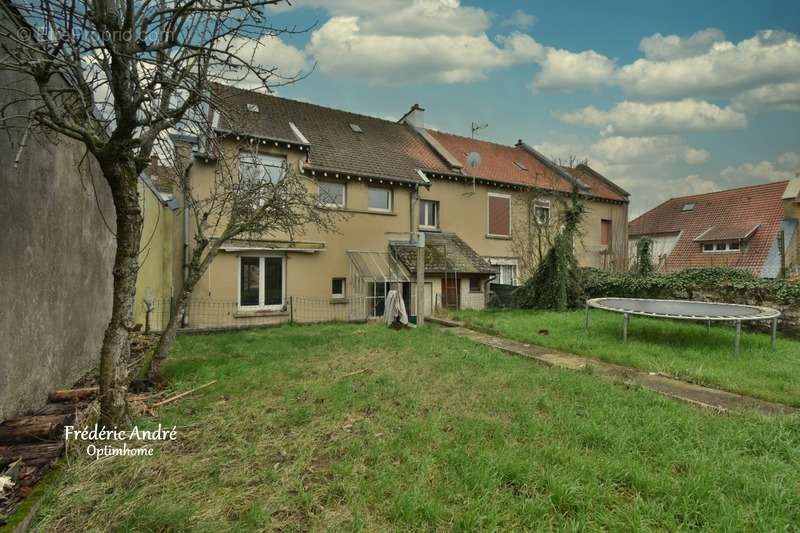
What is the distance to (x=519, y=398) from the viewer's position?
5.32 m

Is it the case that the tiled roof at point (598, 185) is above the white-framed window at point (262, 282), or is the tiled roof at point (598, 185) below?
above

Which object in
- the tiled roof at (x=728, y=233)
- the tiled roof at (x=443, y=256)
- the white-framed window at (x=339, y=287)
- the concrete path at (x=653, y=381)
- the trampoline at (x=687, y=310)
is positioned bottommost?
the concrete path at (x=653, y=381)

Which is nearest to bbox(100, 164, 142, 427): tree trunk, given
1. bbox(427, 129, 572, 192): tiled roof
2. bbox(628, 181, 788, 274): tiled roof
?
bbox(427, 129, 572, 192): tiled roof

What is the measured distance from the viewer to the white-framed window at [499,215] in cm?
1919

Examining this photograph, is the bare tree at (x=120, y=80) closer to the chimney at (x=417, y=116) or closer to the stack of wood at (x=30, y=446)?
the stack of wood at (x=30, y=446)

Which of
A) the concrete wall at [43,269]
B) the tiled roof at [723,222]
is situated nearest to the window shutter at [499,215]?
the tiled roof at [723,222]

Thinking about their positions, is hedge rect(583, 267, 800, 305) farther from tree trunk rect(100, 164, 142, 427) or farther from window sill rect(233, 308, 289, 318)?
tree trunk rect(100, 164, 142, 427)

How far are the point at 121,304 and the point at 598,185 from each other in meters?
26.2

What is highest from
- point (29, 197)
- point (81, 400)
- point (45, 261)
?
point (29, 197)

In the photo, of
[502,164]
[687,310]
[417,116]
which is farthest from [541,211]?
[687,310]

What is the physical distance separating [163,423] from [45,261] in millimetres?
2371

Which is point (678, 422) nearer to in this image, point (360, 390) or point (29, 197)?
point (360, 390)

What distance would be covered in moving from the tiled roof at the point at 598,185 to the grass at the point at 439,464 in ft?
66.9

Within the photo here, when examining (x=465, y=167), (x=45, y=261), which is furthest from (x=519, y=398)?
(x=465, y=167)
